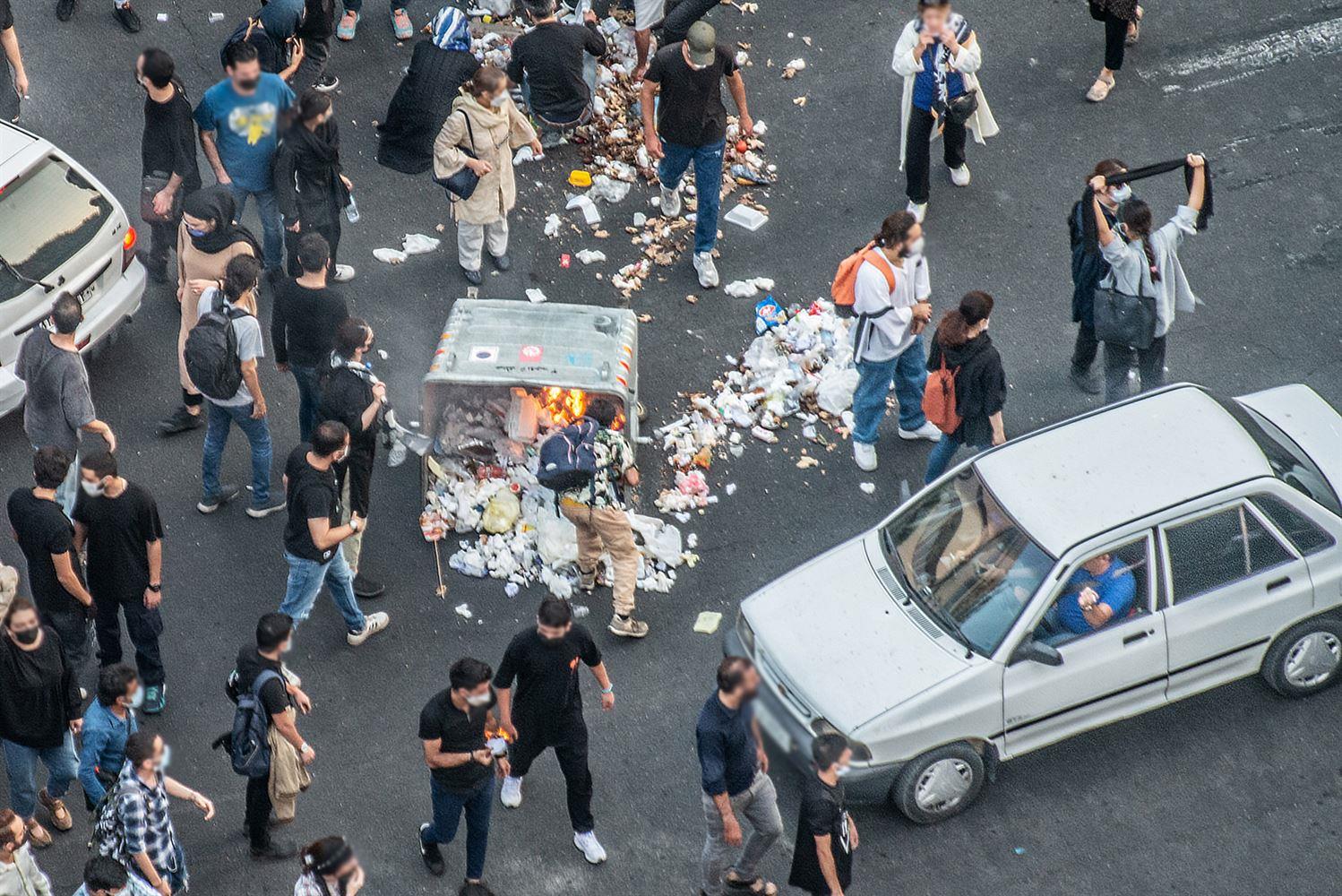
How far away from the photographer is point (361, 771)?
7.95 m

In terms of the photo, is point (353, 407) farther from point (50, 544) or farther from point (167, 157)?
point (167, 157)

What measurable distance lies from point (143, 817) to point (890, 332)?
16.0ft

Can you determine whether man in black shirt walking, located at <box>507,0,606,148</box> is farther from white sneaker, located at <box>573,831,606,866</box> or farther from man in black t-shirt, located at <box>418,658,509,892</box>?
white sneaker, located at <box>573,831,606,866</box>

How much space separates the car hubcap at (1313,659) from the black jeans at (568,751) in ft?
12.2

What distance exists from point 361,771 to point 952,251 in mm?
5678

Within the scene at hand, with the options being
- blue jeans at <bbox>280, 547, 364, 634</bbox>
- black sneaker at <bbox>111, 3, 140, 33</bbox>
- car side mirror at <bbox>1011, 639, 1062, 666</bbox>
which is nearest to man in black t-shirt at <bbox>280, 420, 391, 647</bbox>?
blue jeans at <bbox>280, 547, 364, 634</bbox>

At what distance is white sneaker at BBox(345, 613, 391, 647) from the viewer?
859cm

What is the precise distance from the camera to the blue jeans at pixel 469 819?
6941 millimetres

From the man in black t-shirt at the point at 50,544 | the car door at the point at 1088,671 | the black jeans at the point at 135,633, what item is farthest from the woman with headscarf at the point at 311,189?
the car door at the point at 1088,671

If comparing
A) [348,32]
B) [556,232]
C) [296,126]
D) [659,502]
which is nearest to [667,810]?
[659,502]

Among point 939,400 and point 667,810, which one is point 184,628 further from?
point 939,400

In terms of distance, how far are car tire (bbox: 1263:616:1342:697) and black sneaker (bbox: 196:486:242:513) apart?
6045mm

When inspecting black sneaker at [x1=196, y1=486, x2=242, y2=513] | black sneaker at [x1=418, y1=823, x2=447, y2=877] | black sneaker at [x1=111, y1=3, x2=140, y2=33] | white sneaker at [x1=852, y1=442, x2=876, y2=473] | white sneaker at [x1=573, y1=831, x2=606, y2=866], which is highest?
black sneaker at [x1=111, y1=3, x2=140, y2=33]

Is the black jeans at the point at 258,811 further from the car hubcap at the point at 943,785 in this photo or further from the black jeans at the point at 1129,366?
the black jeans at the point at 1129,366
